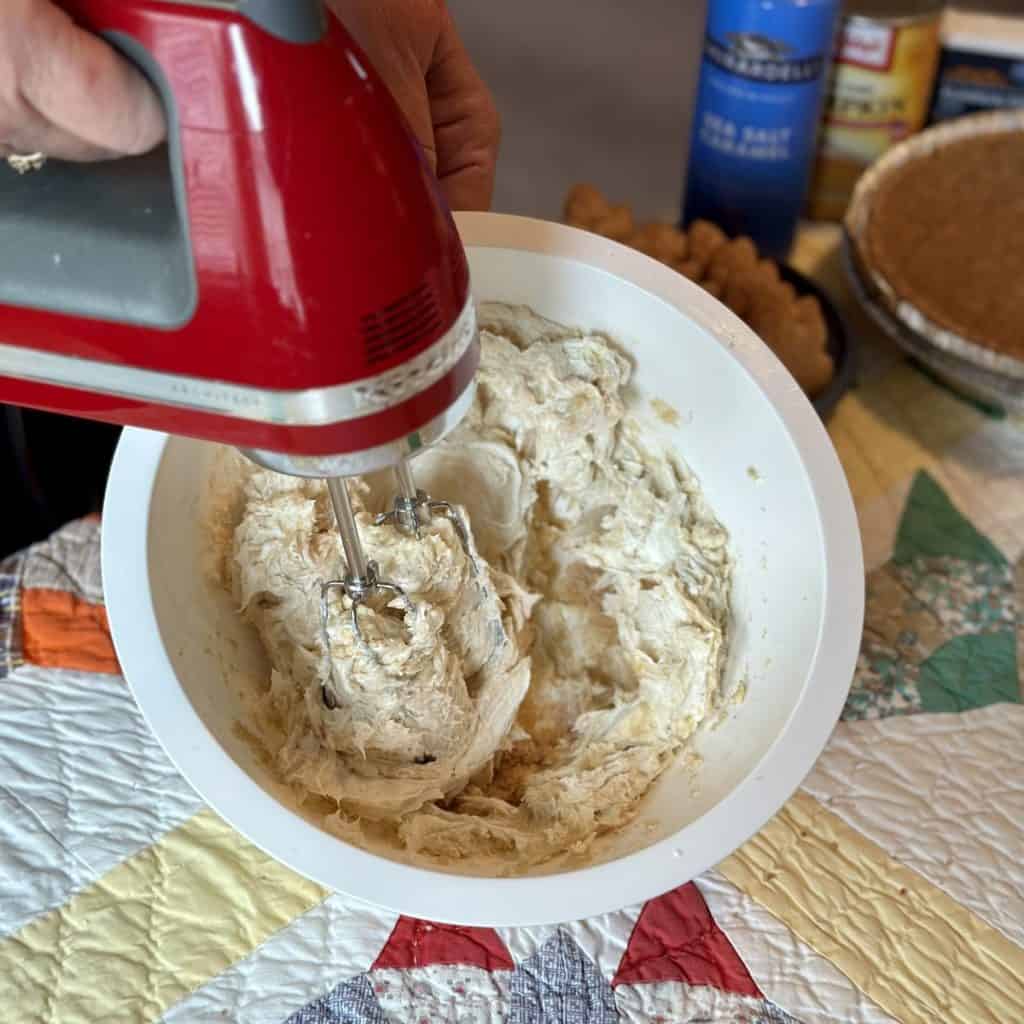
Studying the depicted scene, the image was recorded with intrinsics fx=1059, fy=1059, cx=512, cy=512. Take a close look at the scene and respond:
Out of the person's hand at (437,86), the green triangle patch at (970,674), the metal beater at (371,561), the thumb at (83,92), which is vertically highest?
the thumb at (83,92)

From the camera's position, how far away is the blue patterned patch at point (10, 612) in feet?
A: 2.14

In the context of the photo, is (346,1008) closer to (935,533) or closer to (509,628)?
(509,628)

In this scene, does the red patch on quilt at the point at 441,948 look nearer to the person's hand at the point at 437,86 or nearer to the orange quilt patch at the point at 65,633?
the orange quilt patch at the point at 65,633

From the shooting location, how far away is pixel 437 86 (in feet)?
2.06

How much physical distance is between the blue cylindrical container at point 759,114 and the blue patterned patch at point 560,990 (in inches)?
26.3

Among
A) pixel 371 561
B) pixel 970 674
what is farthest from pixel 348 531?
pixel 970 674

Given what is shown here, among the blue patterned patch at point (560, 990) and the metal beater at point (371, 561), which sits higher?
the metal beater at point (371, 561)

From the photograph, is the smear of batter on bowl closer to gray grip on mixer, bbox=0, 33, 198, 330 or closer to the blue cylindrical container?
gray grip on mixer, bbox=0, 33, 198, 330

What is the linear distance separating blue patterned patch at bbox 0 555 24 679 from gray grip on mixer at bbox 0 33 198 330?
34 centimetres

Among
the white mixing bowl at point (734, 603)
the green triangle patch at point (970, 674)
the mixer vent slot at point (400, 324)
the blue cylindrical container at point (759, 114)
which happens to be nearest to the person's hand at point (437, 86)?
the white mixing bowl at point (734, 603)

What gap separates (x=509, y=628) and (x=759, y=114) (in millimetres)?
544

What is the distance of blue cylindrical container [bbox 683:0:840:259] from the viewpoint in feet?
2.78

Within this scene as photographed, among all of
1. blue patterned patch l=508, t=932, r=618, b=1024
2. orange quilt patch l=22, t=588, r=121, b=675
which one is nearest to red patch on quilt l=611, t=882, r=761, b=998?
blue patterned patch l=508, t=932, r=618, b=1024

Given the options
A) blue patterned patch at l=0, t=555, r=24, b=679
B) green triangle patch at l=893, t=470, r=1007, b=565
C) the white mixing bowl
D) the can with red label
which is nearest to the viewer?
the white mixing bowl
